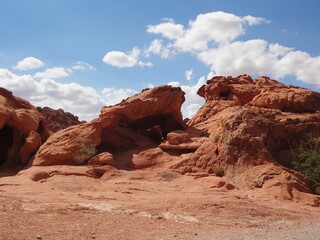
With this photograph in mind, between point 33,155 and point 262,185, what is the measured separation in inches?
460

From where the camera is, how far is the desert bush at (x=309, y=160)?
16.6 meters

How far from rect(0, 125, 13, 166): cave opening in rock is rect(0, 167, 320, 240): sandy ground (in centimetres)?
705

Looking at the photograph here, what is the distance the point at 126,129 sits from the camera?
23984mm

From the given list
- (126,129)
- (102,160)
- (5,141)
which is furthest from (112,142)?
(5,141)

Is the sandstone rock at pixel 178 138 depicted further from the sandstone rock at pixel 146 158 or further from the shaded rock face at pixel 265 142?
the shaded rock face at pixel 265 142

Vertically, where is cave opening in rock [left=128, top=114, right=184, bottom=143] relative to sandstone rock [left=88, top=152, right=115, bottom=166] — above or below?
above

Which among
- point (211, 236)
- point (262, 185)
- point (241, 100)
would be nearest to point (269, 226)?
point (211, 236)

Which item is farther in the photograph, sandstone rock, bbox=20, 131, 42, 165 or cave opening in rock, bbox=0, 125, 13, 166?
cave opening in rock, bbox=0, 125, 13, 166

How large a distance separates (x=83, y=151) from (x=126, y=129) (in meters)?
4.62

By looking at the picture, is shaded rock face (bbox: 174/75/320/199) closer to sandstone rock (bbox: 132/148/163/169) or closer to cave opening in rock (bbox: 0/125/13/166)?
sandstone rock (bbox: 132/148/163/169)

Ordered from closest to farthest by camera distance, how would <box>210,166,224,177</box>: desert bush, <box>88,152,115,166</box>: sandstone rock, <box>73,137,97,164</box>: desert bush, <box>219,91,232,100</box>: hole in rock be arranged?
1. <box>210,166,224,177</box>: desert bush
2. <box>88,152,115,166</box>: sandstone rock
3. <box>73,137,97,164</box>: desert bush
4. <box>219,91,232,100</box>: hole in rock

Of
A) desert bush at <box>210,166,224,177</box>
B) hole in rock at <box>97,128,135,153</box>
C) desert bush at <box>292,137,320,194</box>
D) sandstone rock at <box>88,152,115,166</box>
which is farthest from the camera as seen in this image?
hole in rock at <box>97,128,135,153</box>

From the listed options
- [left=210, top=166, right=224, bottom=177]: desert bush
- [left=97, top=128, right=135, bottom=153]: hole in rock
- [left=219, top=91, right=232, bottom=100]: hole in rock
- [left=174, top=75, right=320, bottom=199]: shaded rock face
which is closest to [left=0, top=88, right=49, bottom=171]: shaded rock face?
[left=97, top=128, right=135, bottom=153]: hole in rock

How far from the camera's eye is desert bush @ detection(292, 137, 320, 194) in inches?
654
